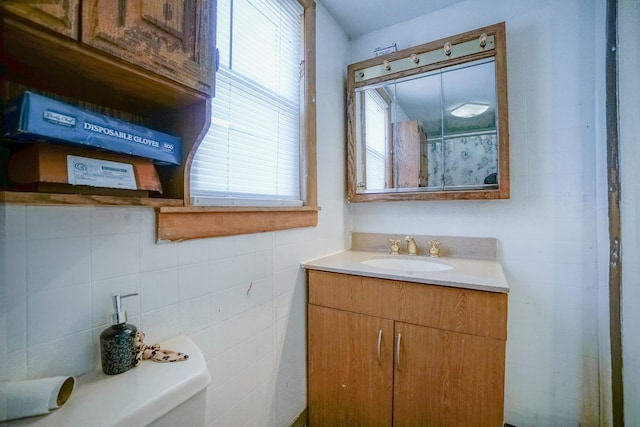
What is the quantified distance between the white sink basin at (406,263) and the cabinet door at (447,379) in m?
0.41

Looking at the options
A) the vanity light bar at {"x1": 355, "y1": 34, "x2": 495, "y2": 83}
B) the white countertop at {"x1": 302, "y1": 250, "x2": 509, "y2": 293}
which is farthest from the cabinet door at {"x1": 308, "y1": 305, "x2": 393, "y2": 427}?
the vanity light bar at {"x1": 355, "y1": 34, "x2": 495, "y2": 83}

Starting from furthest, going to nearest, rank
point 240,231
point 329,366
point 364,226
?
point 364,226 < point 329,366 < point 240,231

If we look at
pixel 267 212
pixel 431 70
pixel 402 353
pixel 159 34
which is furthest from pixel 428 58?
pixel 402 353

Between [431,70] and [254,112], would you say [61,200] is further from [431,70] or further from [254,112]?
[431,70]

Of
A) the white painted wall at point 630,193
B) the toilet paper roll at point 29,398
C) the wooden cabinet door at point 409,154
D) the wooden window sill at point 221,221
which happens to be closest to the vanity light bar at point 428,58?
the wooden cabinet door at point 409,154

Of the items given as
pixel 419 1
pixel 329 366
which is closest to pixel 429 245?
pixel 329 366

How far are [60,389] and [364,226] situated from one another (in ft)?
5.13

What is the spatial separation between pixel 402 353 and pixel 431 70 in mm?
1484

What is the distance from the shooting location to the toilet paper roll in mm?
462

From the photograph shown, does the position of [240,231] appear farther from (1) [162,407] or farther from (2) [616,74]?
(2) [616,74]

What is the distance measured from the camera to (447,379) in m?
1.07

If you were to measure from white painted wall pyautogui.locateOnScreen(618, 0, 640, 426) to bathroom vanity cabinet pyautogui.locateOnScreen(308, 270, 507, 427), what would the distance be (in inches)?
22.6

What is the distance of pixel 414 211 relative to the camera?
1671mm

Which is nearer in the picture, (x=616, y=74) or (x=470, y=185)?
(x=616, y=74)
